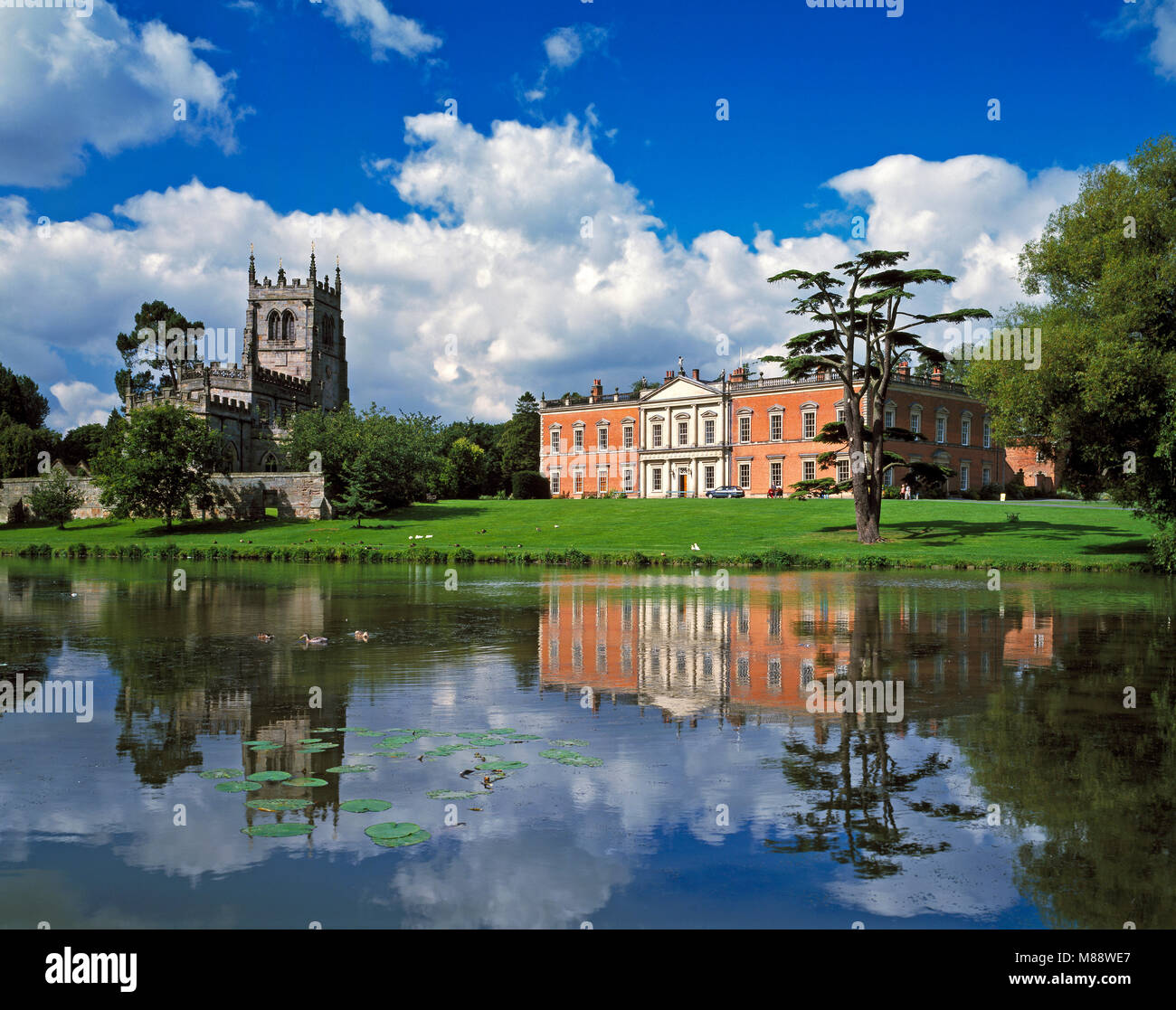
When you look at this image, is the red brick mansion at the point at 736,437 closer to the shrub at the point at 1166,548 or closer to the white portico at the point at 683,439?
the white portico at the point at 683,439

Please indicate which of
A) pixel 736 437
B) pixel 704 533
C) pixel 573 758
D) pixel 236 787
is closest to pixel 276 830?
pixel 236 787

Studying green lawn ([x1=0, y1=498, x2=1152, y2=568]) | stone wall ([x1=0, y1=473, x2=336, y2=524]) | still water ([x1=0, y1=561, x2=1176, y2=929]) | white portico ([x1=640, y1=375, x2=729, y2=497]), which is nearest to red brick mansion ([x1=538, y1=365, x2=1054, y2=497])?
white portico ([x1=640, y1=375, x2=729, y2=497])

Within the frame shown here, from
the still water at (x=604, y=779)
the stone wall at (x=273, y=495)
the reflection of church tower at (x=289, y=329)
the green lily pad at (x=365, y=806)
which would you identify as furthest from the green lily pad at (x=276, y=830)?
the reflection of church tower at (x=289, y=329)

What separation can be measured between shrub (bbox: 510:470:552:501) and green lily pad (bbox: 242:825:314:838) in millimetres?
75848

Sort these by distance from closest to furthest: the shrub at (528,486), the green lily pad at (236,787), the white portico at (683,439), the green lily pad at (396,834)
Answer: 1. the green lily pad at (396,834)
2. the green lily pad at (236,787)
3. the white portico at (683,439)
4. the shrub at (528,486)

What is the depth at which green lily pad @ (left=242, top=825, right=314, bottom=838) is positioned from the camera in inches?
249

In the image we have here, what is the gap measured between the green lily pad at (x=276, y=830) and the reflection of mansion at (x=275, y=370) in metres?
69.0

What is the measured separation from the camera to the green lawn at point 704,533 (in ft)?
119

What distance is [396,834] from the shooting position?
6.30 meters

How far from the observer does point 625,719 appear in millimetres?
9820

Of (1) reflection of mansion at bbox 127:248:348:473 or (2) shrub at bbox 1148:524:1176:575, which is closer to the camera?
(2) shrub at bbox 1148:524:1176:575

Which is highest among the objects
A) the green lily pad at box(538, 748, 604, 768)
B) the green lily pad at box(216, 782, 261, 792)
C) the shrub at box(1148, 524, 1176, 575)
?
the shrub at box(1148, 524, 1176, 575)

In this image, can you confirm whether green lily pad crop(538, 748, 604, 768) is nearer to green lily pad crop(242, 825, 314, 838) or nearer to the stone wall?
green lily pad crop(242, 825, 314, 838)
